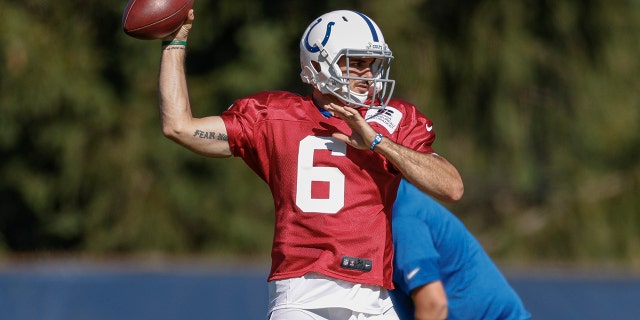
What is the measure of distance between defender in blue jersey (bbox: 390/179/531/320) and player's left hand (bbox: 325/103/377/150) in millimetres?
665

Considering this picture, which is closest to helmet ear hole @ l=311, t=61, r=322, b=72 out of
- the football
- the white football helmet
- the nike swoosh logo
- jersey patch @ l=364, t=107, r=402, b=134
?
the white football helmet

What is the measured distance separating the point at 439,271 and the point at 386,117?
2.91 ft

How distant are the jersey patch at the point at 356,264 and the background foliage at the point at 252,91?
728 centimetres

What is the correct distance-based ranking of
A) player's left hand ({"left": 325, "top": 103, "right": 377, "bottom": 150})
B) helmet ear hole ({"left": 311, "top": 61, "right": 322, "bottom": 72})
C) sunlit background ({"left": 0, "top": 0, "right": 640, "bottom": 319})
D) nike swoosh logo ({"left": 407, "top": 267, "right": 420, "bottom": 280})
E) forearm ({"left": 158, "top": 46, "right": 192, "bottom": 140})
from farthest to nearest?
sunlit background ({"left": 0, "top": 0, "right": 640, "bottom": 319}), nike swoosh logo ({"left": 407, "top": 267, "right": 420, "bottom": 280}), helmet ear hole ({"left": 311, "top": 61, "right": 322, "bottom": 72}), forearm ({"left": 158, "top": 46, "right": 192, "bottom": 140}), player's left hand ({"left": 325, "top": 103, "right": 377, "bottom": 150})

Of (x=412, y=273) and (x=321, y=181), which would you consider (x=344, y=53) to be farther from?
(x=412, y=273)

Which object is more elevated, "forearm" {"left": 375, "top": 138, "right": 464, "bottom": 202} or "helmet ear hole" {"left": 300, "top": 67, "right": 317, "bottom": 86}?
"helmet ear hole" {"left": 300, "top": 67, "right": 317, "bottom": 86}

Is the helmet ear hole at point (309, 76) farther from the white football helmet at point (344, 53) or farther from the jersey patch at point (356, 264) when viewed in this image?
the jersey patch at point (356, 264)

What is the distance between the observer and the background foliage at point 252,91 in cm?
1095

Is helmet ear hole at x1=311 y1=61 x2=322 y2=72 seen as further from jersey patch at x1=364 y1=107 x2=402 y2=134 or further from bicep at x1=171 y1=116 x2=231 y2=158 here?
bicep at x1=171 y1=116 x2=231 y2=158

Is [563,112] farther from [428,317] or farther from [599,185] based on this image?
[428,317]

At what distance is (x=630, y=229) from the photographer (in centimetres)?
1192

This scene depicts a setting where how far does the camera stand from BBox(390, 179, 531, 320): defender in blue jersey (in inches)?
166

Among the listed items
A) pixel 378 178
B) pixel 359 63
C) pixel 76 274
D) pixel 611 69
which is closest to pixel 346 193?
pixel 378 178

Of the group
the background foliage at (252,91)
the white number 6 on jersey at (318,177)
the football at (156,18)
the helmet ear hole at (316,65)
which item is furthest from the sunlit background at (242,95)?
the white number 6 on jersey at (318,177)
